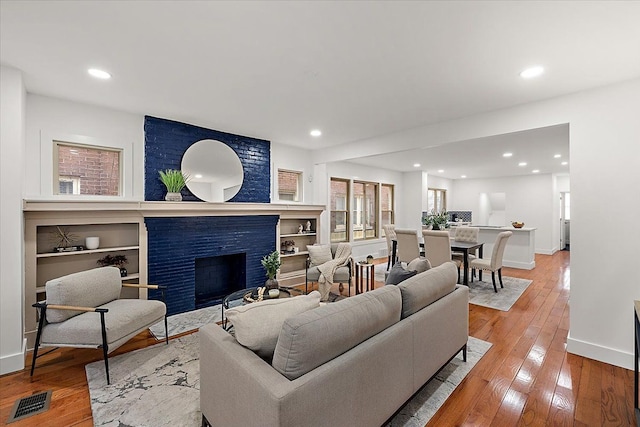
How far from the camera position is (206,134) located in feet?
14.1

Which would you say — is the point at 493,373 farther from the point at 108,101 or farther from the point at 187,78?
the point at 108,101

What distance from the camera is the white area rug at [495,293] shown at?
4.19 metres

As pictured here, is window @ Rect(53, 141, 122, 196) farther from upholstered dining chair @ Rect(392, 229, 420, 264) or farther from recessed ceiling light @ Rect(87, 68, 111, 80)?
upholstered dining chair @ Rect(392, 229, 420, 264)

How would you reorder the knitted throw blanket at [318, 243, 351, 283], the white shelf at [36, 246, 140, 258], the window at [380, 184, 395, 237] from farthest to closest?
the window at [380, 184, 395, 237] < the knitted throw blanket at [318, 243, 351, 283] < the white shelf at [36, 246, 140, 258]

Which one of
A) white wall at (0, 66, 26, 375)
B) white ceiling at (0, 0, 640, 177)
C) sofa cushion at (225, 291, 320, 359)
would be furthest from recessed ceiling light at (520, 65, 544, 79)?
white wall at (0, 66, 26, 375)

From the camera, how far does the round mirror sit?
4.13 m

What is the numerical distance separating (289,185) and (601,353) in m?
4.69

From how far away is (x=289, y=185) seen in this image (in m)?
5.53

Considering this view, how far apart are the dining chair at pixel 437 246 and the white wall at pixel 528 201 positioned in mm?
5048

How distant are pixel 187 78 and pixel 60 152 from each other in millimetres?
1870

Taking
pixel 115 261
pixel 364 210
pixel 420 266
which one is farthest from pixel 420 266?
pixel 364 210

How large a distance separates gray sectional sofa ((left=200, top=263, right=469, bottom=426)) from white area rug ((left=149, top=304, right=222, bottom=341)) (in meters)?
1.83

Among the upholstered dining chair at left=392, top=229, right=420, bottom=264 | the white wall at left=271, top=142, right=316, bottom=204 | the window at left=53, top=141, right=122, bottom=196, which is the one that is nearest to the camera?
the window at left=53, top=141, right=122, bottom=196

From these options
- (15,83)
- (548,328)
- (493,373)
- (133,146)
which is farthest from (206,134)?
(548,328)
